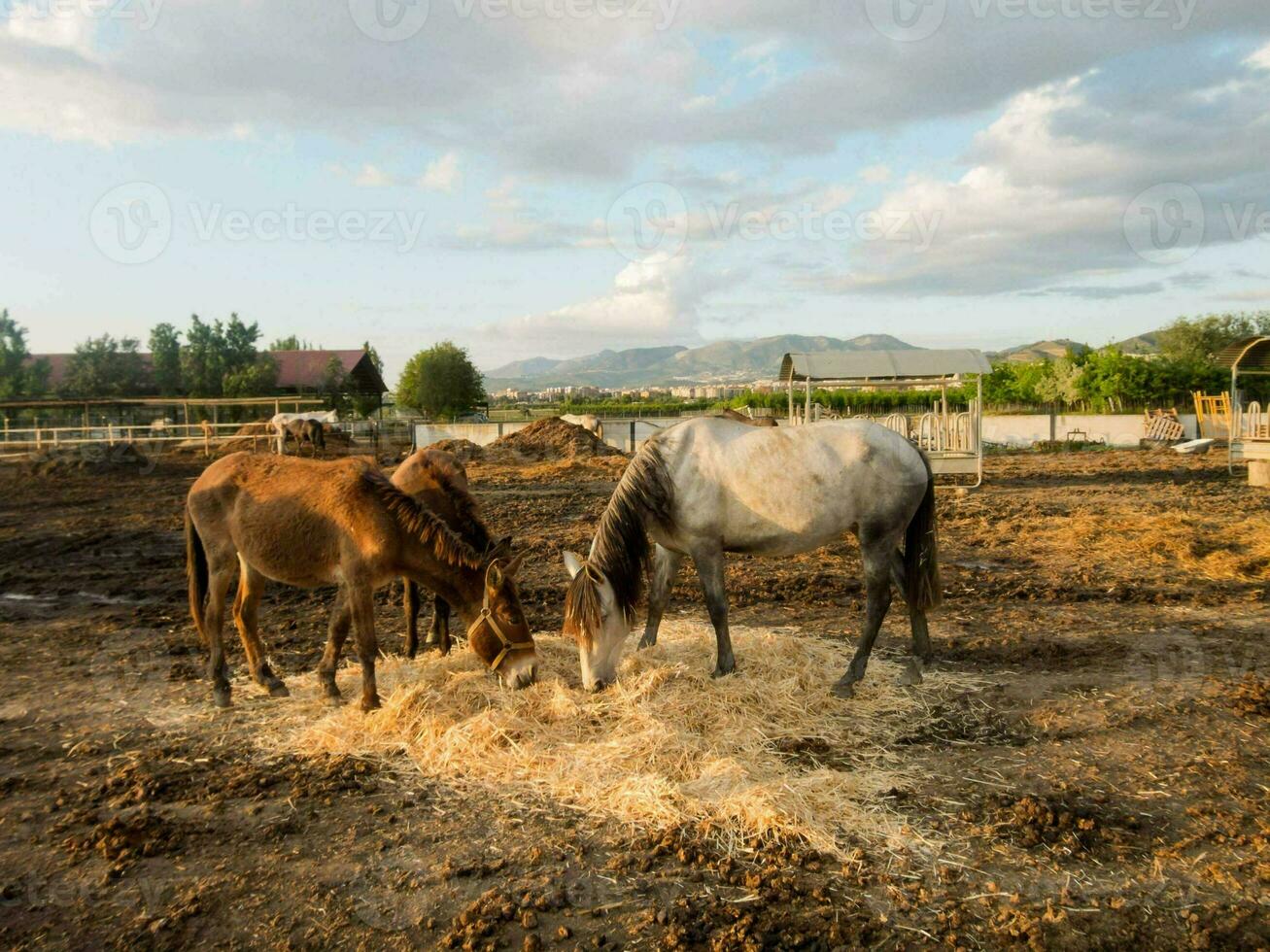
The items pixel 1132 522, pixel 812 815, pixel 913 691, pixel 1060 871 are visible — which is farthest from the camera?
pixel 1132 522

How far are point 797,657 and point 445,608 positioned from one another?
264cm

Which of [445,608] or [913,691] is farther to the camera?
[445,608]

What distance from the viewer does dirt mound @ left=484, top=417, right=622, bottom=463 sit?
24.2 meters

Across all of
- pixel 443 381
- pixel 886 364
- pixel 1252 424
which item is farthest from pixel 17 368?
pixel 1252 424

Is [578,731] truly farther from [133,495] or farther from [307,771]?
[133,495]

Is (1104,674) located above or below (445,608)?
below

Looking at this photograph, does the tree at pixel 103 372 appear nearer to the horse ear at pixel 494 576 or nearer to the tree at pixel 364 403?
the tree at pixel 364 403

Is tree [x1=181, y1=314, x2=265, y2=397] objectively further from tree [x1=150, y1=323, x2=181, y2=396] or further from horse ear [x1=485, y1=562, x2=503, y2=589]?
horse ear [x1=485, y1=562, x2=503, y2=589]

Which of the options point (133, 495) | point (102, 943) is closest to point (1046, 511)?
point (102, 943)

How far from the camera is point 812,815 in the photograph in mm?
3520

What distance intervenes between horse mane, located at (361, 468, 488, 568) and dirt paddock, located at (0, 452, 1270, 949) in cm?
124

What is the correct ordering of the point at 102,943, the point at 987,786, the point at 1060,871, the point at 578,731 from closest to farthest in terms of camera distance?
the point at 102,943 → the point at 1060,871 → the point at 987,786 → the point at 578,731

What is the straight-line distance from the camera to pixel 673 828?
11.4 feet

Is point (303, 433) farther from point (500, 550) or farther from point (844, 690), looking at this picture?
point (844, 690)
